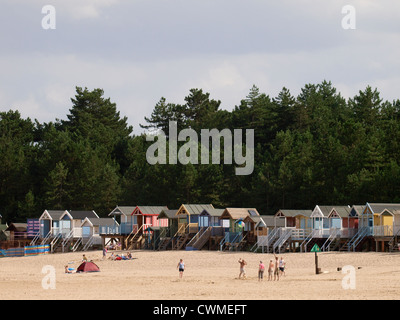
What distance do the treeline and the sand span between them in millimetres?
21116

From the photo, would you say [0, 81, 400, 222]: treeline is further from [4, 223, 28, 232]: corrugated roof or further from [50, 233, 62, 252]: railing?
[50, 233, 62, 252]: railing

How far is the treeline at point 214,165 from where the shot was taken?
273ft

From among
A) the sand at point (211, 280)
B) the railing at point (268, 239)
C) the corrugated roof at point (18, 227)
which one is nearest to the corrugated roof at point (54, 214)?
the corrugated roof at point (18, 227)

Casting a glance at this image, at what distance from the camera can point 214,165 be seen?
9425 cm

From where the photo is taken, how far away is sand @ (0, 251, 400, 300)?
3594cm

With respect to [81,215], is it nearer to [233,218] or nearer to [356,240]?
[233,218]

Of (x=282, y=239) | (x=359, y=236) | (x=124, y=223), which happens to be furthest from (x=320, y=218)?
(x=124, y=223)

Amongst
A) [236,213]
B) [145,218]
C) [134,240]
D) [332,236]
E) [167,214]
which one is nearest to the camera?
[332,236]

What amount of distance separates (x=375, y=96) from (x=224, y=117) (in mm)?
26908

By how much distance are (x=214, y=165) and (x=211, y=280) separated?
50117 mm

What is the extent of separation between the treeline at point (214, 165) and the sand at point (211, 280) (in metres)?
21.1

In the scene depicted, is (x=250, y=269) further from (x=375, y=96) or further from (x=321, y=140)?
(x=375, y=96)
